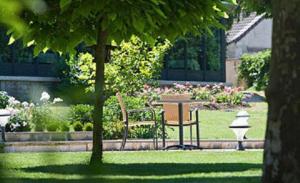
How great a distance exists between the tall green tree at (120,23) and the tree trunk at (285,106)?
3112 millimetres

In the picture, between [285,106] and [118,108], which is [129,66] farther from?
[285,106]

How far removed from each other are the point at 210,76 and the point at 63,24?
25639 millimetres

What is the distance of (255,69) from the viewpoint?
1501 inches

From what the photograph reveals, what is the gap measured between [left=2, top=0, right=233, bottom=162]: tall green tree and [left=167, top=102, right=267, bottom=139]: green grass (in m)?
8.47

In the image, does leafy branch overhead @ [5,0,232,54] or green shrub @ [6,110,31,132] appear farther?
green shrub @ [6,110,31,132]

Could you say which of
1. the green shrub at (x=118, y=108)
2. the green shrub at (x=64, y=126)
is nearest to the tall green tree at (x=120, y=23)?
the green shrub at (x=64, y=126)

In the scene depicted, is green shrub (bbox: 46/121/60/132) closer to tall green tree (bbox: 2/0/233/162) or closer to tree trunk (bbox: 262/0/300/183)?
tree trunk (bbox: 262/0/300/183)

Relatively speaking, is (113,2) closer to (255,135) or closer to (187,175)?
(187,175)

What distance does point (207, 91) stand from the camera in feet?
93.8

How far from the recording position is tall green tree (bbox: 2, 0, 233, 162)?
660 centimetres

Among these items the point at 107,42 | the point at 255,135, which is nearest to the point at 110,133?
the point at 255,135

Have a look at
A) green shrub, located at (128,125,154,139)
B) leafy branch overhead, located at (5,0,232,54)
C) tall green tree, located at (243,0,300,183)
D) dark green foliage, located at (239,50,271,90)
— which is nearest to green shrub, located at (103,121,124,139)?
green shrub, located at (128,125,154,139)

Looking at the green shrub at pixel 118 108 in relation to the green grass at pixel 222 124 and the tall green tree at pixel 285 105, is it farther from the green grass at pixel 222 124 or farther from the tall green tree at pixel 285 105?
the tall green tree at pixel 285 105

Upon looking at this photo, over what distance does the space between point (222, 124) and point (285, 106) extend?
17.2 metres
